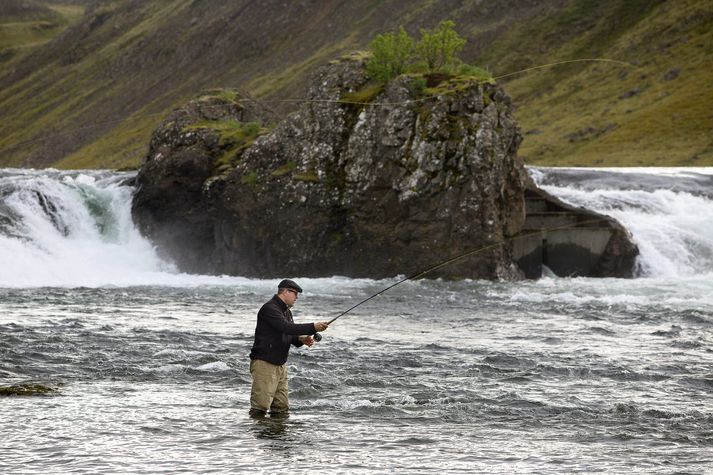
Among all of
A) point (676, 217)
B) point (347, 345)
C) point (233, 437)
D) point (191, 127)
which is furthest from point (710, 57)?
point (233, 437)

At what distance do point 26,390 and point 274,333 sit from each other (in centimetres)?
459

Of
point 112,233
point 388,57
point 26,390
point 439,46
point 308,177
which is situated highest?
point 439,46

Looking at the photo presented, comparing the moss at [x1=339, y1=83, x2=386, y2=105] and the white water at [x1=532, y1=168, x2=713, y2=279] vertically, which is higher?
the moss at [x1=339, y1=83, x2=386, y2=105]

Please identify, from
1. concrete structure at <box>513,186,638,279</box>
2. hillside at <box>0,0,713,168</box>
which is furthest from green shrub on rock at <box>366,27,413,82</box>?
hillside at <box>0,0,713,168</box>

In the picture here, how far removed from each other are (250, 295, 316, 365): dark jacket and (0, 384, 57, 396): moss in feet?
13.1

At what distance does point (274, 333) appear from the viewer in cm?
1571

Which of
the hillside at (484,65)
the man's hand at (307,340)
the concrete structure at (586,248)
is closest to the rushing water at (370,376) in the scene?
the man's hand at (307,340)

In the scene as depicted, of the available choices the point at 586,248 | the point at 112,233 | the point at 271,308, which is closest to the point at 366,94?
the point at 586,248

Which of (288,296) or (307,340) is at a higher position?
(288,296)

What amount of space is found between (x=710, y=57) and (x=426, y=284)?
8915cm

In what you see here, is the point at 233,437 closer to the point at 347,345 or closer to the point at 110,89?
the point at 347,345

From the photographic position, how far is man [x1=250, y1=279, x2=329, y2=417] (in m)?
15.5

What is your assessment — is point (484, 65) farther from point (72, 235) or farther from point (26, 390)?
point (26, 390)

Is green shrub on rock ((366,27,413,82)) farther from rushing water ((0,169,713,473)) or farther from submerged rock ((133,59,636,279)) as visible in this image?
rushing water ((0,169,713,473))
